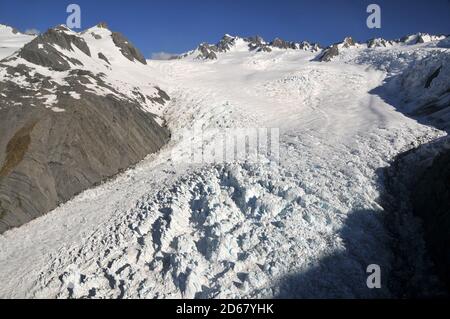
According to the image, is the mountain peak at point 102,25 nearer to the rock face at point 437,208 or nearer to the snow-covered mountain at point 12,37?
the snow-covered mountain at point 12,37

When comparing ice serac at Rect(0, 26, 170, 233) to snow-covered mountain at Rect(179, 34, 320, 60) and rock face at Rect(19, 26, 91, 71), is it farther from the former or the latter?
snow-covered mountain at Rect(179, 34, 320, 60)

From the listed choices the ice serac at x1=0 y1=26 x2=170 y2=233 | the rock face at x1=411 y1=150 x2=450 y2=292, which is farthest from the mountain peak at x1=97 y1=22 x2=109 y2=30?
the rock face at x1=411 y1=150 x2=450 y2=292

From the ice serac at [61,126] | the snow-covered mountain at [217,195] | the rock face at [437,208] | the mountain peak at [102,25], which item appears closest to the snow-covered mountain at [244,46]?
the mountain peak at [102,25]

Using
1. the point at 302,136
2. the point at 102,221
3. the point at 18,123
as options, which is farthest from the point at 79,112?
the point at 302,136

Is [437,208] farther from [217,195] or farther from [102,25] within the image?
[102,25]

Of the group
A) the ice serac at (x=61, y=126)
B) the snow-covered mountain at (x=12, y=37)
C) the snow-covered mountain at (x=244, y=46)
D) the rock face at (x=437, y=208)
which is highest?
the snow-covered mountain at (x=244, y=46)

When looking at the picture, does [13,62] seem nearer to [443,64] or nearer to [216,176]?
[216,176]
